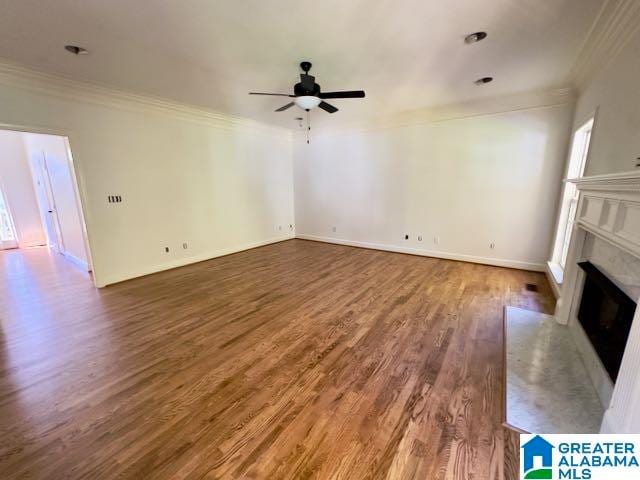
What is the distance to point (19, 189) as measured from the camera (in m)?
6.10

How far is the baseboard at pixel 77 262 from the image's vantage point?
15.2 ft

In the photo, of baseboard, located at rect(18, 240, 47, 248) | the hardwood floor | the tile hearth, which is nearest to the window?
the hardwood floor

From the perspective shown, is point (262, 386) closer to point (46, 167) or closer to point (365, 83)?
point (365, 83)

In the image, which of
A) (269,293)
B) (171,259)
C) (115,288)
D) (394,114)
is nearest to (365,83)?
(394,114)

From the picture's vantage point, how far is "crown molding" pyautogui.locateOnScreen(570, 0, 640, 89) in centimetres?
A: 197

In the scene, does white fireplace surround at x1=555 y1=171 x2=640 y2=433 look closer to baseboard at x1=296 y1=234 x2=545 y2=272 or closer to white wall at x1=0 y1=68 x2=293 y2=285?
baseboard at x1=296 y1=234 x2=545 y2=272

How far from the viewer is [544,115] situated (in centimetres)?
399

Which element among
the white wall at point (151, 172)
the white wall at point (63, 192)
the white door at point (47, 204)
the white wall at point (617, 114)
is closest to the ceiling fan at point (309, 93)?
the white wall at point (617, 114)

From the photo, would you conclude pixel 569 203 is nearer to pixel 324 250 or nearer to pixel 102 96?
pixel 324 250

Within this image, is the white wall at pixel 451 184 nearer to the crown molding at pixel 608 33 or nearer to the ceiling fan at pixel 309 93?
the crown molding at pixel 608 33

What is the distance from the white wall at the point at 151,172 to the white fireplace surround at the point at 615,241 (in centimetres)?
541

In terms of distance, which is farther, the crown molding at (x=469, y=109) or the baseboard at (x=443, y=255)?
the baseboard at (x=443, y=255)

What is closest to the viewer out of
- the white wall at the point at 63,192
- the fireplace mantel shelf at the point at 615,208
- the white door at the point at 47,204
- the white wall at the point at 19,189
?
the fireplace mantel shelf at the point at 615,208

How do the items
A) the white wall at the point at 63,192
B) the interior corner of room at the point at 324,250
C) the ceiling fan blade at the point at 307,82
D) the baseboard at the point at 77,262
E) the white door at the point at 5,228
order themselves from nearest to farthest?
the interior corner of room at the point at 324,250 < the ceiling fan blade at the point at 307,82 < the white wall at the point at 63,192 < the baseboard at the point at 77,262 < the white door at the point at 5,228
